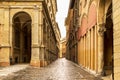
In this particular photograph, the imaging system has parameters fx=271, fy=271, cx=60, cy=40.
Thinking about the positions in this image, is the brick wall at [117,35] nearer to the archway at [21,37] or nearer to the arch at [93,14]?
the arch at [93,14]

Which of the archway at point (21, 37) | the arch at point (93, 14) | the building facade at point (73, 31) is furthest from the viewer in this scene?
the building facade at point (73, 31)

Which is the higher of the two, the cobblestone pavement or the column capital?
the column capital

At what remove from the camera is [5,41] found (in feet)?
81.9

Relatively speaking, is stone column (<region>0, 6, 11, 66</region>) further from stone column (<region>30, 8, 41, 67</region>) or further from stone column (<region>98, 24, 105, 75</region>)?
stone column (<region>98, 24, 105, 75</region>)

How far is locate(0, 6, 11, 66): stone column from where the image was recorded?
24.6 metres

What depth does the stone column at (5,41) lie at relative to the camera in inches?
970

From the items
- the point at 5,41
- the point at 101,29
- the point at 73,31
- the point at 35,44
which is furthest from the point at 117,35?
the point at 73,31

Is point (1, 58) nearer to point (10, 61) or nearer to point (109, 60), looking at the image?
point (10, 61)

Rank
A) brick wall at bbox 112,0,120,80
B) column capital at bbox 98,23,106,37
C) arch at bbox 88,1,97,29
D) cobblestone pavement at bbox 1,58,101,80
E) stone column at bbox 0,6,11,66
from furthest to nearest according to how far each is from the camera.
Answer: stone column at bbox 0,6,11,66
arch at bbox 88,1,97,29
column capital at bbox 98,23,106,37
cobblestone pavement at bbox 1,58,101,80
brick wall at bbox 112,0,120,80

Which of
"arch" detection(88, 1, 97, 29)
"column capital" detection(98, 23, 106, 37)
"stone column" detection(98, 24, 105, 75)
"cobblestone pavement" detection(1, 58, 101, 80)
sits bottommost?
"cobblestone pavement" detection(1, 58, 101, 80)

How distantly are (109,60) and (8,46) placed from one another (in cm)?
941

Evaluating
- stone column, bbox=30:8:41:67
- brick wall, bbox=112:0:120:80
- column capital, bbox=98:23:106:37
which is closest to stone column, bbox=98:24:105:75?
column capital, bbox=98:23:106:37

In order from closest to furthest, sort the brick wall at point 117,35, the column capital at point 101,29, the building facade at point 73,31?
the brick wall at point 117,35
the column capital at point 101,29
the building facade at point 73,31

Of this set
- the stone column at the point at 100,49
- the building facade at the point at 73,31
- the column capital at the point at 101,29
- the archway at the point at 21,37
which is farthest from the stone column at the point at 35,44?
the building facade at the point at 73,31
